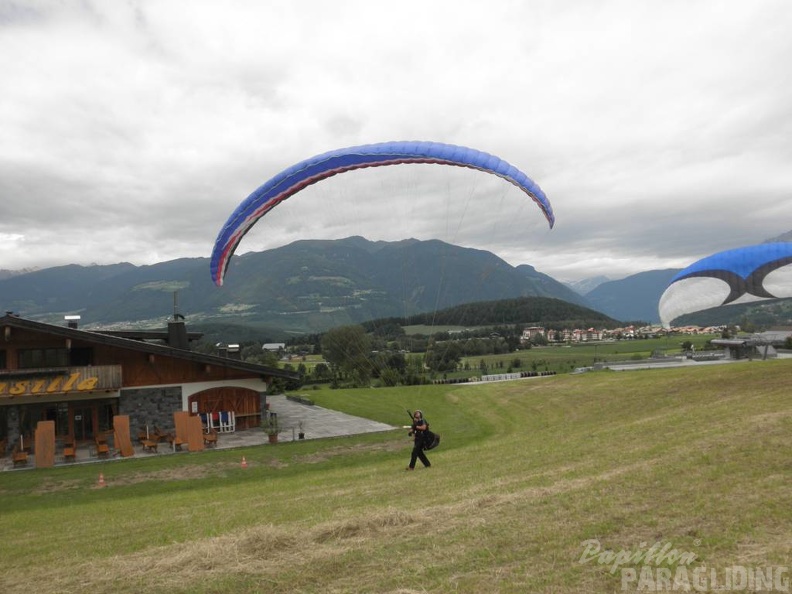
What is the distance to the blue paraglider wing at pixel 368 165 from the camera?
1683 centimetres

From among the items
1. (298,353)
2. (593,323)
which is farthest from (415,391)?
(593,323)

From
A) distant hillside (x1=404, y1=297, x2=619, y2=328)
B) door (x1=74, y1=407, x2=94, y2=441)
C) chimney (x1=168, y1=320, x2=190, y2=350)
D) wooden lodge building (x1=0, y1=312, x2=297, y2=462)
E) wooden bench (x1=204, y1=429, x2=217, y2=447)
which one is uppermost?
distant hillside (x1=404, y1=297, x2=619, y2=328)

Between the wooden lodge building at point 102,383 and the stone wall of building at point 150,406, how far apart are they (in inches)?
1.6

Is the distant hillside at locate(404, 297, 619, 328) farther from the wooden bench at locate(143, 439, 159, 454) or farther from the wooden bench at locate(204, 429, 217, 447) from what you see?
the wooden bench at locate(143, 439, 159, 454)

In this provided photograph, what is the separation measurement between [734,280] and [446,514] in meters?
32.9

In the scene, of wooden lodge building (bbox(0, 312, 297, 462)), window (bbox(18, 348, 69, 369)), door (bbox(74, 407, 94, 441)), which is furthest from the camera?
door (bbox(74, 407, 94, 441))

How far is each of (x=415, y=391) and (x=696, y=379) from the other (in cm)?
1784

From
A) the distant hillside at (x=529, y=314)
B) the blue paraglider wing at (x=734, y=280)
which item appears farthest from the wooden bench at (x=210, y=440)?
the distant hillside at (x=529, y=314)

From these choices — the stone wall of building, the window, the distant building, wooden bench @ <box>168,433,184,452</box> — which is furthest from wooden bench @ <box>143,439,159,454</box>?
the distant building

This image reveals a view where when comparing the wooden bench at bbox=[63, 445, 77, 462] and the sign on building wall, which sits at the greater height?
the sign on building wall

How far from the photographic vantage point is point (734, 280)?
33.8m

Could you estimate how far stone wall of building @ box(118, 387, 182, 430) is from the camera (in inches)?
972

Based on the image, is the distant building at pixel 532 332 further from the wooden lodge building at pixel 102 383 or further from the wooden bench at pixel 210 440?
the wooden bench at pixel 210 440

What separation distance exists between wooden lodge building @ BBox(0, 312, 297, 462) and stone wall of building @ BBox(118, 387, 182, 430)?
0.13ft
